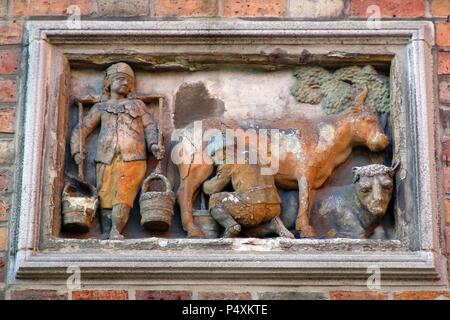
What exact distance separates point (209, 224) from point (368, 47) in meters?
0.84

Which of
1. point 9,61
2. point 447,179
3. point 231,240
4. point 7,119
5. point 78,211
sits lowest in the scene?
point 231,240

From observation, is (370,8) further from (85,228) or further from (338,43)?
(85,228)

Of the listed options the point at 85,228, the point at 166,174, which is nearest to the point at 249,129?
the point at 166,174

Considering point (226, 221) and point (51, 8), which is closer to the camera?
point (226, 221)

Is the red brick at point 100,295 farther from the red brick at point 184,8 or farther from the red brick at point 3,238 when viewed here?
the red brick at point 184,8

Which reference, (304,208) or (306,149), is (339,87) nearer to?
(306,149)

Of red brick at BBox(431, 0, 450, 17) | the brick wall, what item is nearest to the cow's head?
the brick wall

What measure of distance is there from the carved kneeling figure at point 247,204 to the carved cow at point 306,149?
65 millimetres

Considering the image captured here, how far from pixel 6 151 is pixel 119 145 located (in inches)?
14.9

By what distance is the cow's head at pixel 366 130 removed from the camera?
472 centimetres

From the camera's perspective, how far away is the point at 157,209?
459cm

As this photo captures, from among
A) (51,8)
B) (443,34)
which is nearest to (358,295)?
(443,34)

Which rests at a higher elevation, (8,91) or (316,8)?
(316,8)

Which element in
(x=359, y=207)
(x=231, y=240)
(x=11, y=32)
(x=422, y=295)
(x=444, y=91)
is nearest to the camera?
(x=422, y=295)
